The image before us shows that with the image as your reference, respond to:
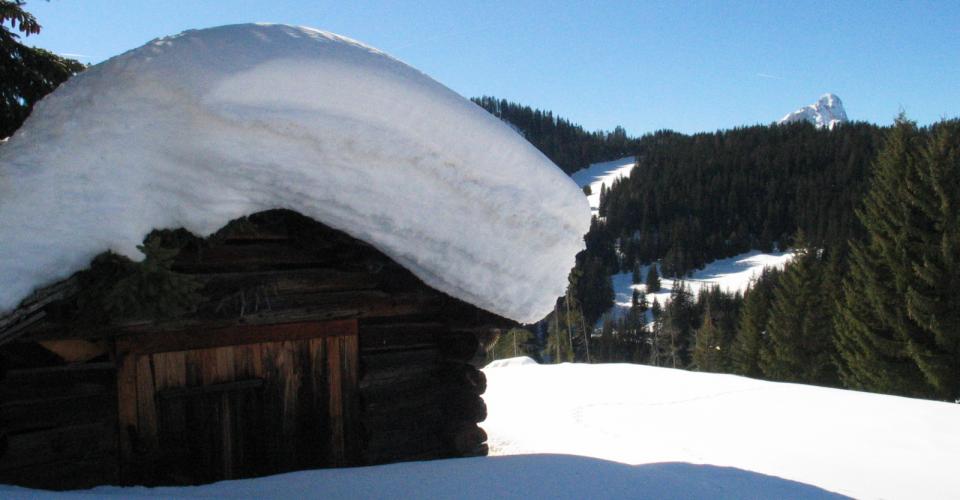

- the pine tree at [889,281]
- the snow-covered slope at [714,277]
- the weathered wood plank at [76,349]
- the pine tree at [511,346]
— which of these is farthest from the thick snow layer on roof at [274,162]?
the snow-covered slope at [714,277]

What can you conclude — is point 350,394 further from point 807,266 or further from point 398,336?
point 807,266

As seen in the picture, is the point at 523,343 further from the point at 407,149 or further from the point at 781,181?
the point at 781,181

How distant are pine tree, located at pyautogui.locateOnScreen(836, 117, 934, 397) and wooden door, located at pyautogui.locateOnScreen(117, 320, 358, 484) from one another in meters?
20.7

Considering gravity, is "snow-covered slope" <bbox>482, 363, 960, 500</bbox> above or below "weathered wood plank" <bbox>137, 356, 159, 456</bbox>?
below

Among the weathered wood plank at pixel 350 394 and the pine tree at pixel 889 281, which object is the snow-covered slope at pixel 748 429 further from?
the pine tree at pixel 889 281

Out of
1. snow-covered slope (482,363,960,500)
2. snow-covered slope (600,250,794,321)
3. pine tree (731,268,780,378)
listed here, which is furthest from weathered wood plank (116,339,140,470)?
snow-covered slope (600,250,794,321)

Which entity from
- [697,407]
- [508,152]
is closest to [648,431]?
[697,407]

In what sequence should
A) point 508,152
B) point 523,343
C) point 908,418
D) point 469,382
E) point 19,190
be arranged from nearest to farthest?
1. point 19,190
2. point 508,152
3. point 469,382
4. point 908,418
5. point 523,343

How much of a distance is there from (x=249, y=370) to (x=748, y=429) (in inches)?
277

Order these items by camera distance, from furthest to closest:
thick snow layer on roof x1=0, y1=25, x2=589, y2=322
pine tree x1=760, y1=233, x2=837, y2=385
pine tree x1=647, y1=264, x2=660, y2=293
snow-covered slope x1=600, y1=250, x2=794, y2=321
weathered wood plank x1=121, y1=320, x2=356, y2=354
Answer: pine tree x1=647, y1=264, x2=660, y2=293 < snow-covered slope x1=600, y1=250, x2=794, y2=321 < pine tree x1=760, y1=233, x2=837, y2=385 < weathered wood plank x1=121, y1=320, x2=356, y2=354 < thick snow layer on roof x1=0, y1=25, x2=589, y2=322

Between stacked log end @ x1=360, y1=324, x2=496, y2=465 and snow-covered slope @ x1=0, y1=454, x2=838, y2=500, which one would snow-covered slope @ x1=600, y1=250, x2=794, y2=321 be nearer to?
snow-covered slope @ x1=0, y1=454, x2=838, y2=500

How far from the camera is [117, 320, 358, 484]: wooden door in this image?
14.1 feet

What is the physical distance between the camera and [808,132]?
142m

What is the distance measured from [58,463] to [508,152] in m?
3.56
